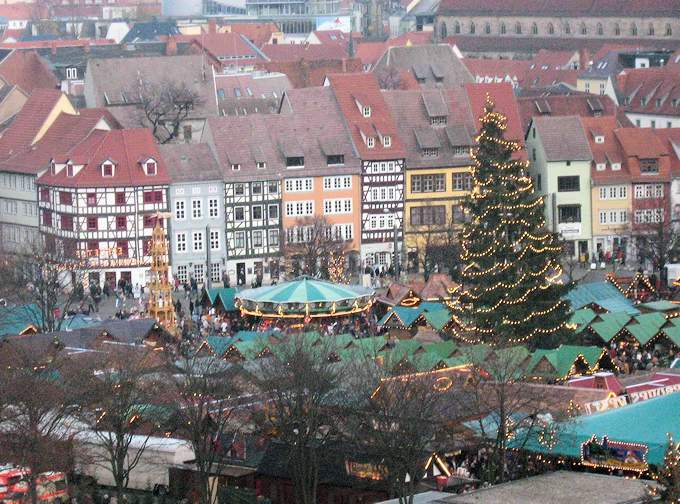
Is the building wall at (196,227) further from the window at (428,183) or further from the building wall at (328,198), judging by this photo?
the window at (428,183)

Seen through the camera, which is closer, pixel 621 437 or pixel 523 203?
pixel 621 437

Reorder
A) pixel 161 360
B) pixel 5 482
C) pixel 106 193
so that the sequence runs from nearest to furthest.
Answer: pixel 5 482 < pixel 161 360 < pixel 106 193

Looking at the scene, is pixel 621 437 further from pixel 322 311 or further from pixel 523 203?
pixel 322 311

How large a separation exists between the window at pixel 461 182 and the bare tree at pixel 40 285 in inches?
754

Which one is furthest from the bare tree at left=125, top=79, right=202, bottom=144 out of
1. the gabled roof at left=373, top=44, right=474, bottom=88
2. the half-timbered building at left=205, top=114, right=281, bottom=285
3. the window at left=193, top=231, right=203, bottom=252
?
the gabled roof at left=373, top=44, right=474, bottom=88

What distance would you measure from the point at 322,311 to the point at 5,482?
3190 centimetres

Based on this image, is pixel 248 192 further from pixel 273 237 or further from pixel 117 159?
pixel 117 159

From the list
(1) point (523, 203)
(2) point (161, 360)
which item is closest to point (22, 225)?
(1) point (523, 203)

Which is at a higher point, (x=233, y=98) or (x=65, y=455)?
(x=233, y=98)

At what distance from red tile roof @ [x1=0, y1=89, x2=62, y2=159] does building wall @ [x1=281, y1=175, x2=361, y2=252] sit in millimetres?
12155

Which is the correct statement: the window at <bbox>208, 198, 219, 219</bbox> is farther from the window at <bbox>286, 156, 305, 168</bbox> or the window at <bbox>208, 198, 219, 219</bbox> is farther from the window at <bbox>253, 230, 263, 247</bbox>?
the window at <bbox>286, 156, 305, 168</bbox>

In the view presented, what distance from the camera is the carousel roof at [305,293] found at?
9950cm

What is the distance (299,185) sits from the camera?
121 metres

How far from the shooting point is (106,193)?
117 metres
